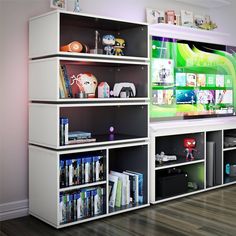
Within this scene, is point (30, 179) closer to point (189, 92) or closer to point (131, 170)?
point (131, 170)

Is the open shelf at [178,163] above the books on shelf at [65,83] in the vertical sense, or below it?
below

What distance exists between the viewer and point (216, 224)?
122 inches

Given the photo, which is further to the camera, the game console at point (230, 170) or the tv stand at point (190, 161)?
the game console at point (230, 170)

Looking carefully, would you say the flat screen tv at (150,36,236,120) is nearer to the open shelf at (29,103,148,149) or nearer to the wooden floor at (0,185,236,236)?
the open shelf at (29,103,148,149)

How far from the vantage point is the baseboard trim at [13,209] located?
126 inches

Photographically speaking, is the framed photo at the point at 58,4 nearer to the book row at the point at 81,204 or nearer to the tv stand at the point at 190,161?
the tv stand at the point at 190,161

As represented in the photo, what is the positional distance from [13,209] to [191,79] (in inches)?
88.4

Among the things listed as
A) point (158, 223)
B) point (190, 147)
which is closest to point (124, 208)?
point (158, 223)

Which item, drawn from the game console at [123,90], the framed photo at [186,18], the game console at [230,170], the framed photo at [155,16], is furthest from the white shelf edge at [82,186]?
the framed photo at [186,18]

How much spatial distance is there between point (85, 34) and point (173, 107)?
3.87ft

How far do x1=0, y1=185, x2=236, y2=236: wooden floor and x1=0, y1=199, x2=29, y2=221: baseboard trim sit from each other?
6 centimetres

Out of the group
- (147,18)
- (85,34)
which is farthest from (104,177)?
(147,18)

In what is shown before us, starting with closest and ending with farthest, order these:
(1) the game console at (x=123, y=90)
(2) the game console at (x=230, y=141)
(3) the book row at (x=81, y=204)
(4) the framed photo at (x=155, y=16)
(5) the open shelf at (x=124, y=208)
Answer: (3) the book row at (x=81, y=204), (5) the open shelf at (x=124, y=208), (1) the game console at (x=123, y=90), (4) the framed photo at (x=155, y=16), (2) the game console at (x=230, y=141)

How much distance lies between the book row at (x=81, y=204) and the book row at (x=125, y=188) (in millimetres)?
165
